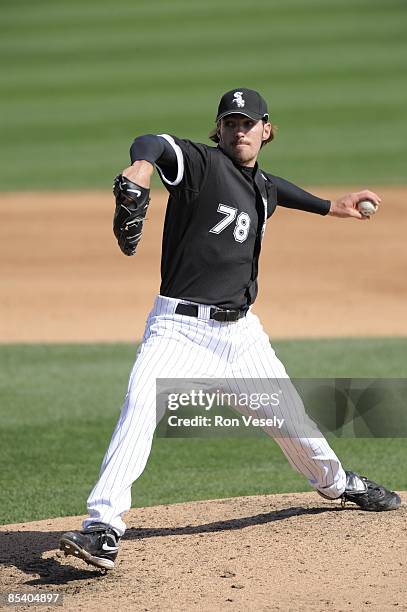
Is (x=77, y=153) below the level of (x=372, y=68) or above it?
below

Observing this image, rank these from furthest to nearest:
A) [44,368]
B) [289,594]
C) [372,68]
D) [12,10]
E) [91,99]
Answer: [12,10]
[372,68]
[91,99]
[44,368]
[289,594]

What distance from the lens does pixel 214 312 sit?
4.89 m

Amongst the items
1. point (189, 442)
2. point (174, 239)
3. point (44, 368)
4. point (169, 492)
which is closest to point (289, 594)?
point (174, 239)

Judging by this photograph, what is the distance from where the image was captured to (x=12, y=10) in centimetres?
3219

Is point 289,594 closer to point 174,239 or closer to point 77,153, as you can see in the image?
point 174,239

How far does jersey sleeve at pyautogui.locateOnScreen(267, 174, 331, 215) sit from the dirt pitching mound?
4.94ft

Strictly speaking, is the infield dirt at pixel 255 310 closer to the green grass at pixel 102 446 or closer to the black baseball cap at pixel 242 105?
the green grass at pixel 102 446

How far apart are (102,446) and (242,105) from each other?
312cm

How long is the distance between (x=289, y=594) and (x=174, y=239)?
1572 millimetres

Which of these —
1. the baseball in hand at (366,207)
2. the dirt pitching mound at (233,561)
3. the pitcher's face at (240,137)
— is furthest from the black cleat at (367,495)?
the pitcher's face at (240,137)

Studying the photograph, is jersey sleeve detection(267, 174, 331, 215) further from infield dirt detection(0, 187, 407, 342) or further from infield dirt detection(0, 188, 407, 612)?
infield dirt detection(0, 187, 407, 342)

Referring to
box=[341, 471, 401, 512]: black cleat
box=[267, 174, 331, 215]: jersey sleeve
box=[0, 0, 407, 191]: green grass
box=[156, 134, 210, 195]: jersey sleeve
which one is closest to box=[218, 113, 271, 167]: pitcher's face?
box=[156, 134, 210, 195]: jersey sleeve

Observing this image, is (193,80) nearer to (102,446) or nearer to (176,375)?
(102,446)

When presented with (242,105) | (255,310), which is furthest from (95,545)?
(255,310)
